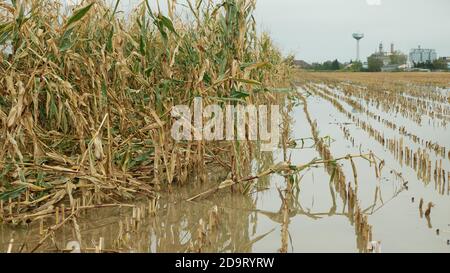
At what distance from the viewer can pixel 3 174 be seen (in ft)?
10.2

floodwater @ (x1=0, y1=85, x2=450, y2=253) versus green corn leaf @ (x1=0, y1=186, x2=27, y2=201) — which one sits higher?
green corn leaf @ (x1=0, y1=186, x2=27, y2=201)

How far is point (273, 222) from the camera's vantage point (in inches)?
128

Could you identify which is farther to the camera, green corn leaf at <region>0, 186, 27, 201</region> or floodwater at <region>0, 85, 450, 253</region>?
green corn leaf at <region>0, 186, 27, 201</region>

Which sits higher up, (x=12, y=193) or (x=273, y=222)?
(x=12, y=193)

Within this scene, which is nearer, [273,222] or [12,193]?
[12,193]

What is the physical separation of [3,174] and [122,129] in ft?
3.23

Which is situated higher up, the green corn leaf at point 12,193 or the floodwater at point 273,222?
the green corn leaf at point 12,193

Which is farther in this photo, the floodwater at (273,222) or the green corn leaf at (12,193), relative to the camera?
the green corn leaf at (12,193)

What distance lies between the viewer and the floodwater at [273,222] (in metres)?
2.80

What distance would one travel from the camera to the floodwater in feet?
9.20
